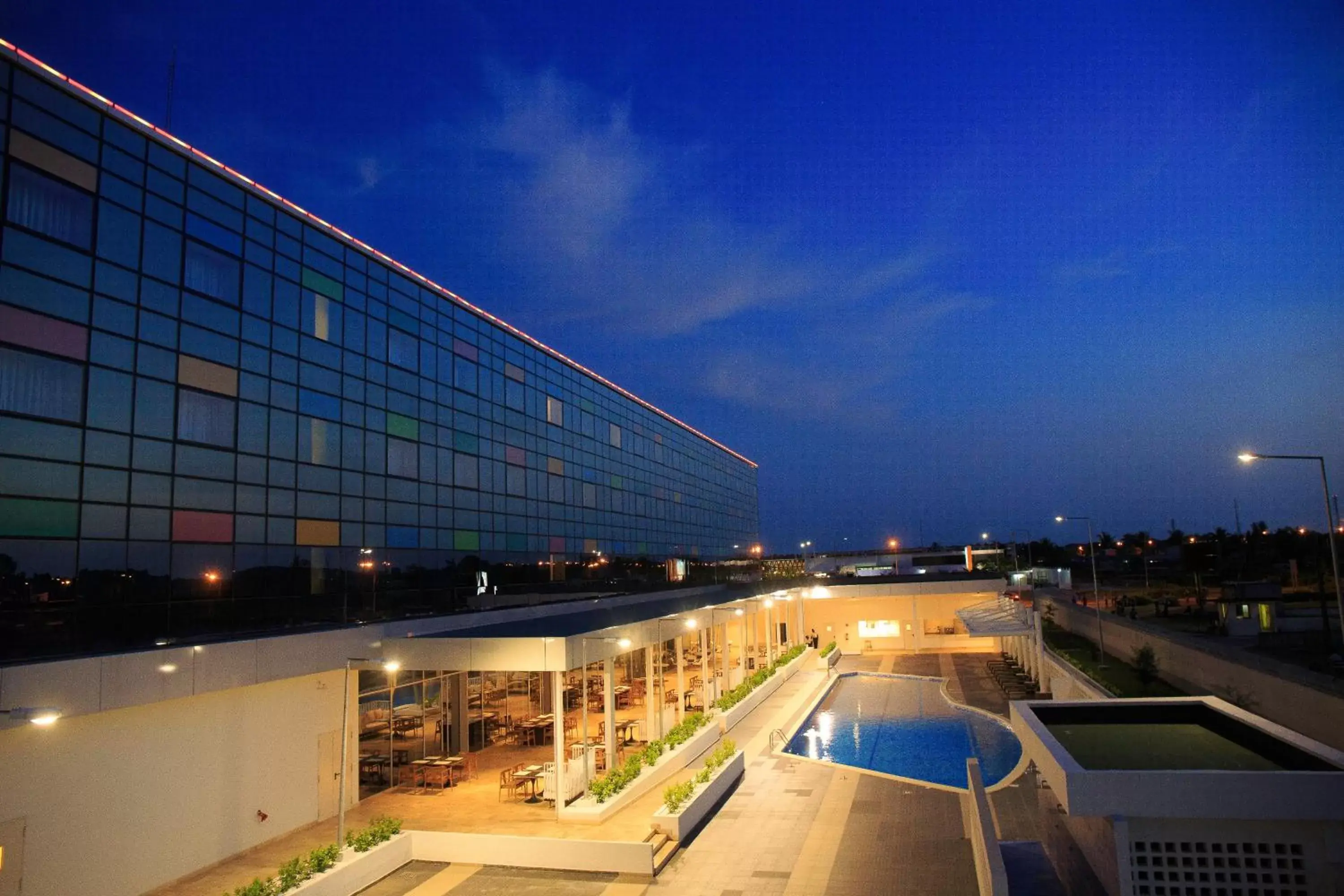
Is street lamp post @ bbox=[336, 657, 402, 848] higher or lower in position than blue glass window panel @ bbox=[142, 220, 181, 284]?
lower

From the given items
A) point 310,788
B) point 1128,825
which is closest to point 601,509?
point 310,788

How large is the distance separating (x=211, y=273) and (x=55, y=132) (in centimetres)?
343

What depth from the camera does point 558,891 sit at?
13117 mm

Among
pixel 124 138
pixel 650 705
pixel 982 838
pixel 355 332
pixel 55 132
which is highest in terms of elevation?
pixel 124 138

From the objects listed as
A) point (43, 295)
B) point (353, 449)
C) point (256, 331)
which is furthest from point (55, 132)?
point (353, 449)

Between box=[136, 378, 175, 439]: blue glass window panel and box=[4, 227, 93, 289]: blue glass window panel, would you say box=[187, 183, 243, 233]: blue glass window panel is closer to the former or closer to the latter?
box=[4, 227, 93, 289]: blue glass window panel

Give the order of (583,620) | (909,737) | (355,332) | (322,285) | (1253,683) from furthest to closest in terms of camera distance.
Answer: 1. (909,737)
2. (583,620)
3. (355,332)
4. (1253,683)
5. (322,285)

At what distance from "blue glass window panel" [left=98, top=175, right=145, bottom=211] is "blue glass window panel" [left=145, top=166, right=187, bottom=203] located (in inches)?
12.3

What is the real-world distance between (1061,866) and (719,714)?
12990 mm

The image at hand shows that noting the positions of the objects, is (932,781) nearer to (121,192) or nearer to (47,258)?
(47,258)

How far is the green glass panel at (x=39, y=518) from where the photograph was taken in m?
12.1

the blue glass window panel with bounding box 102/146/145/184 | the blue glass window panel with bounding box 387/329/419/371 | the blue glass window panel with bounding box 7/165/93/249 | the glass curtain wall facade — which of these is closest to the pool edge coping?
the glass curtain wall facade

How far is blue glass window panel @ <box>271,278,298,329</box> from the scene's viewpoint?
17.8m

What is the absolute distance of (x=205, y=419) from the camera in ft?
51.1
